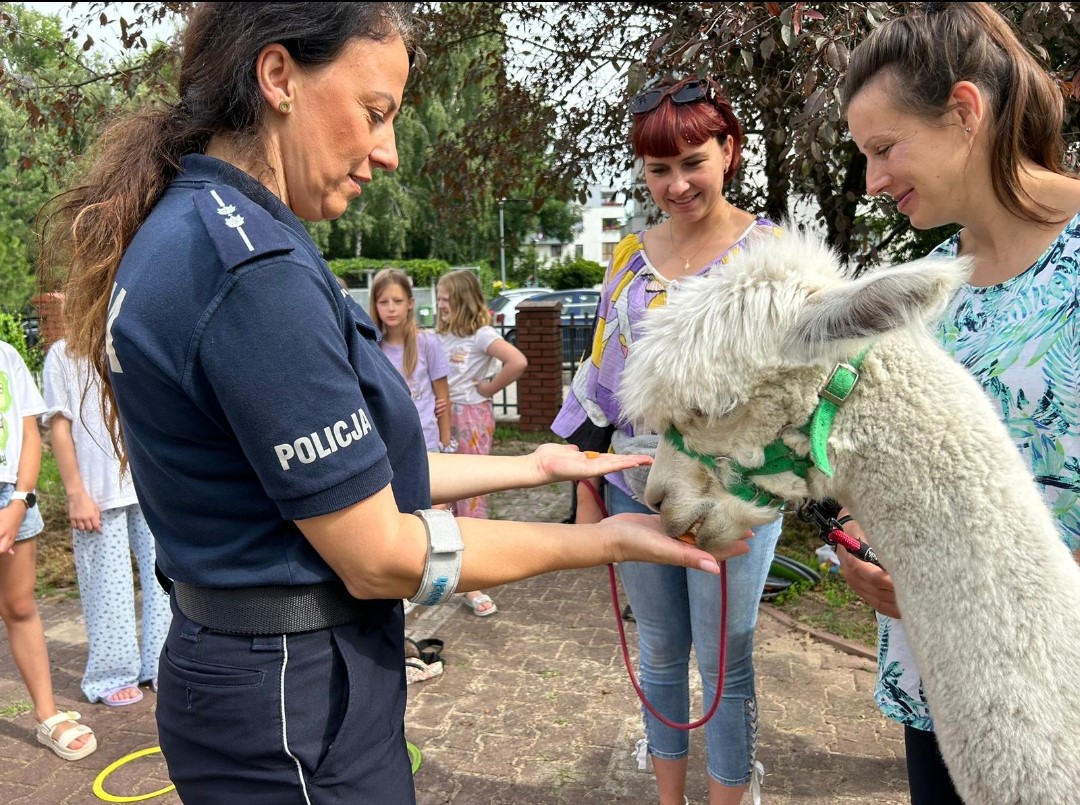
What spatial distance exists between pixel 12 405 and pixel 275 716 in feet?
10.3

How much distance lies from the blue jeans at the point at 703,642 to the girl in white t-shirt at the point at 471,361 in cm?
344

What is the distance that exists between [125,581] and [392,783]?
3.46 metres

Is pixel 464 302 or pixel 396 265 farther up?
pixel 464 302

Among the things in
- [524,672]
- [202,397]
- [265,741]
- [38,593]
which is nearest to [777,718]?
[524,672]

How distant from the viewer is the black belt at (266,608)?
4.45 ft

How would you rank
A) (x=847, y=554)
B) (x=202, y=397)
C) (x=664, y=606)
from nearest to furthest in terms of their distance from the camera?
(x=202, y=397) < (x=847, y=554) < (x=664, y=606)

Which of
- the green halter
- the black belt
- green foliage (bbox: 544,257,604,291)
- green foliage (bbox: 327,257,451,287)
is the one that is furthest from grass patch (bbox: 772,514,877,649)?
green foliage (bbox: 544,257,604,291)

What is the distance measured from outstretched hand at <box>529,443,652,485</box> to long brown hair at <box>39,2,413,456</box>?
3.11 feet

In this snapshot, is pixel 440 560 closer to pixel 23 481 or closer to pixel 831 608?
pixel 23 481

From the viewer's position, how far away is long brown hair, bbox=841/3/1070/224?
178 centimetres

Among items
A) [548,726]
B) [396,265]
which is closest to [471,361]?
[548,726]

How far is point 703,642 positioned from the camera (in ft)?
8.65

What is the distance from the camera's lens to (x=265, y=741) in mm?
1369

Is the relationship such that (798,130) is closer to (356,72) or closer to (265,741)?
(356,72)
